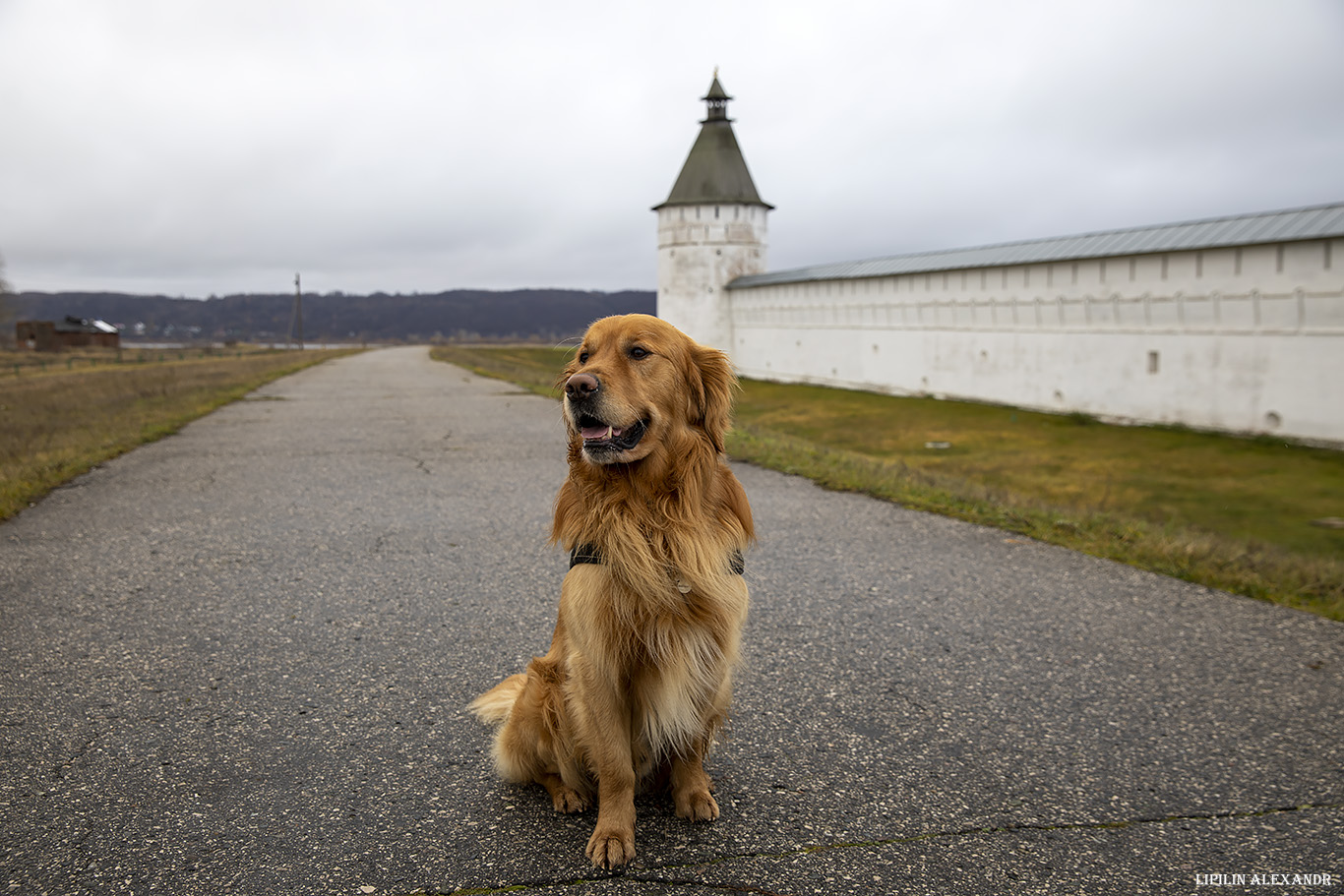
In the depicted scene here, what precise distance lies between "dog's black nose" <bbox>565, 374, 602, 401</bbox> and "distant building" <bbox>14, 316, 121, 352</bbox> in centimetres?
8195

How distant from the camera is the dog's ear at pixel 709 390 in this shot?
2.82 m

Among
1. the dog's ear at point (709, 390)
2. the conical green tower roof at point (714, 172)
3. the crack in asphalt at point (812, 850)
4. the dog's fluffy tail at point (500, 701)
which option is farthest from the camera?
the conical green tower roof at point (714, 172)

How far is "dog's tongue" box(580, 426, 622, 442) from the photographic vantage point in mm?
2557

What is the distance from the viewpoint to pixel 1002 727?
136 inches

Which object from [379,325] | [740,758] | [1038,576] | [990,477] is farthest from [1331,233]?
[379,325]

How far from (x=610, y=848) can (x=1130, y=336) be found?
75.1ft

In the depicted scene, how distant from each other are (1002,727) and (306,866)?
2.53 m

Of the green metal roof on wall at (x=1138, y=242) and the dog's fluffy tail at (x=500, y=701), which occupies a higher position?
the green metal roof on wall at (x=1138, y=242)

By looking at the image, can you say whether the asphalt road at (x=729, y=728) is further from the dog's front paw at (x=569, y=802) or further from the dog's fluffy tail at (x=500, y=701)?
the dog's fluffy tail at (x=500, y=701)

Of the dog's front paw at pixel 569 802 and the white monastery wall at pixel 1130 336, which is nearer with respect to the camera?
the dog's front paw at pixel 569 802

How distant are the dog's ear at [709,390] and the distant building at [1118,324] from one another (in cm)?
1890

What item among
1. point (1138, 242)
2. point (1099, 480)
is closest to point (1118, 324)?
point (1138, 242)

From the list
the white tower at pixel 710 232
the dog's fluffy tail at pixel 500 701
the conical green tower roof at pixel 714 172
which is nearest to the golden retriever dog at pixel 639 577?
the dog's fluffy tail at pixel 500 701

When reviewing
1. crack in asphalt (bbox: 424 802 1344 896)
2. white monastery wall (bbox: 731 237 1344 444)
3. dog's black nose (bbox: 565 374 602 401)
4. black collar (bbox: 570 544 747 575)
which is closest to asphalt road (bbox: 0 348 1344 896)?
crack in asphalt (bbox: 424 802 1344 896)
